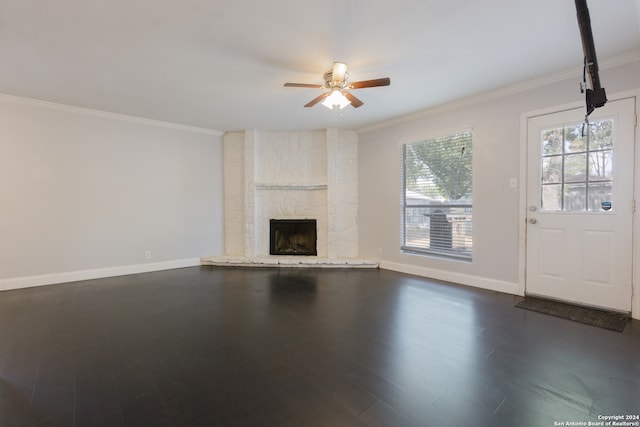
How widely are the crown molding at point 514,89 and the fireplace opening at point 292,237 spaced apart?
93.1 inches

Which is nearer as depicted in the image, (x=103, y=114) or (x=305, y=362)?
(x=305, y=362)

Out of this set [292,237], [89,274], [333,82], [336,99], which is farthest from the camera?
[292,237]

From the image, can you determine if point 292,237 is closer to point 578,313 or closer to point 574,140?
point 578,313

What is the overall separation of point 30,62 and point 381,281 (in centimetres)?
466

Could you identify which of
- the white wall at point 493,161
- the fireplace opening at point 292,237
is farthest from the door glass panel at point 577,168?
the fireplace opening at point 292,237

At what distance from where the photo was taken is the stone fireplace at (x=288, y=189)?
212 inches

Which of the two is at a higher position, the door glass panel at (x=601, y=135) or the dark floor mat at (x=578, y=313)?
the door glass panel at (x=601, y=135)

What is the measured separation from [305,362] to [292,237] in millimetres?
3814

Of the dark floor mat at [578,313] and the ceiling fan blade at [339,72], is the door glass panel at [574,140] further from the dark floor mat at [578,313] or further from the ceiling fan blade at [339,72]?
the ceiling fan blade at [339,72]

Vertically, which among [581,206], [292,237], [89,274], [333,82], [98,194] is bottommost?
[89,274]

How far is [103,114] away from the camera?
4340 millimetres

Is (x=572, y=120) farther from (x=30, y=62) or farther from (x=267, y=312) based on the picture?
(x=30, y=62)

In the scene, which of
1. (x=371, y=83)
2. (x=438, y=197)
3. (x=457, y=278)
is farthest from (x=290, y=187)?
(x=457, y=278)

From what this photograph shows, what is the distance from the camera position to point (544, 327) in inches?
101
